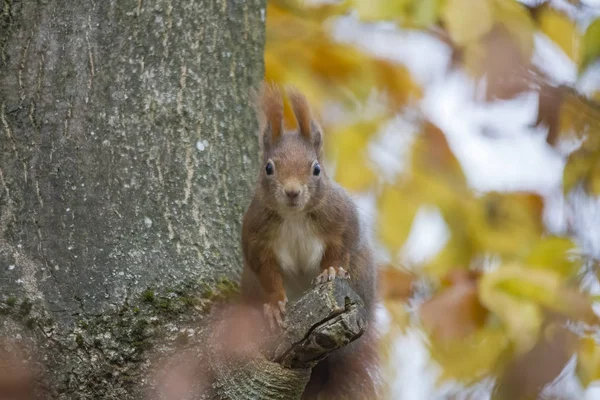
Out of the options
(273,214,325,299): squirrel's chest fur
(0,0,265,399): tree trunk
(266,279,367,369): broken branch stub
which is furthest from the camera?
(273,214,325,299): squirrel's chest fur

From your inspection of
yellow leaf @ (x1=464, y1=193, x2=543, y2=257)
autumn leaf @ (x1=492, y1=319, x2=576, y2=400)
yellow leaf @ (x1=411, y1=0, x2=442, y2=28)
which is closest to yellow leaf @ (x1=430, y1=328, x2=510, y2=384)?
yellow leaf @ (x1=464, y1=193, x2=543, y2=257)

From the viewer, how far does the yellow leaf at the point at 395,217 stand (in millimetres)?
3658

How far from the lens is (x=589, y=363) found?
2.98 meters

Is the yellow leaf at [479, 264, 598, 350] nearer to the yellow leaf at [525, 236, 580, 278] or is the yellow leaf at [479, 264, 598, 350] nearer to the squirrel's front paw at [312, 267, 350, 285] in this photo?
the yellow leaf at [525, 236, 580, 278]

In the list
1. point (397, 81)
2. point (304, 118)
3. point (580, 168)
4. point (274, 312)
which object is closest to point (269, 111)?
point (304, 118)

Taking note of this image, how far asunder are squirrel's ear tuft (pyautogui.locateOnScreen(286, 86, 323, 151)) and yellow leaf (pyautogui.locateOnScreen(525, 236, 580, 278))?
2.83ft

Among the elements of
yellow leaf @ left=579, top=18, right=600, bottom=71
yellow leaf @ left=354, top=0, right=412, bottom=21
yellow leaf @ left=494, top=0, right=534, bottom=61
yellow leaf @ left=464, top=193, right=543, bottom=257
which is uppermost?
yellow leaf @ left=579, top=18, right=600, bottom=71

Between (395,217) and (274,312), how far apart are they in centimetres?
145

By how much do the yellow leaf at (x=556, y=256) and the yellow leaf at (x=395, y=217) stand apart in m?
0.79

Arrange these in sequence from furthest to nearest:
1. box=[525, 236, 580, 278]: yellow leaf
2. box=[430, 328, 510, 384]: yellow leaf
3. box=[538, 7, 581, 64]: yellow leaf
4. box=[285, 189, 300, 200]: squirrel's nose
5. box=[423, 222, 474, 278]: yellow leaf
Answer: box=[423, 222, 474, 278]: yellow leaf, box=[430, 328, 510, 384]: yellow leaf, box=[538, 7, 581, 64]: yellow leaf, box=[525, 236, 580, 278]: yellow leaf, box=[285, 189, 300, 200]: squirrel's nose

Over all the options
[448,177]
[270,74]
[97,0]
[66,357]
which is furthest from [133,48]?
[448,177]

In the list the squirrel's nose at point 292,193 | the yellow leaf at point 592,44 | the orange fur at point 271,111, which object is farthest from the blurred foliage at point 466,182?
the squirrel's nose at point 292,193

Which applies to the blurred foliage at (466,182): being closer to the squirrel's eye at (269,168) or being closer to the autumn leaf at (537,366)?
the autumn leaf at (537,366)

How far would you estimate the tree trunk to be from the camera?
220 centimetres
